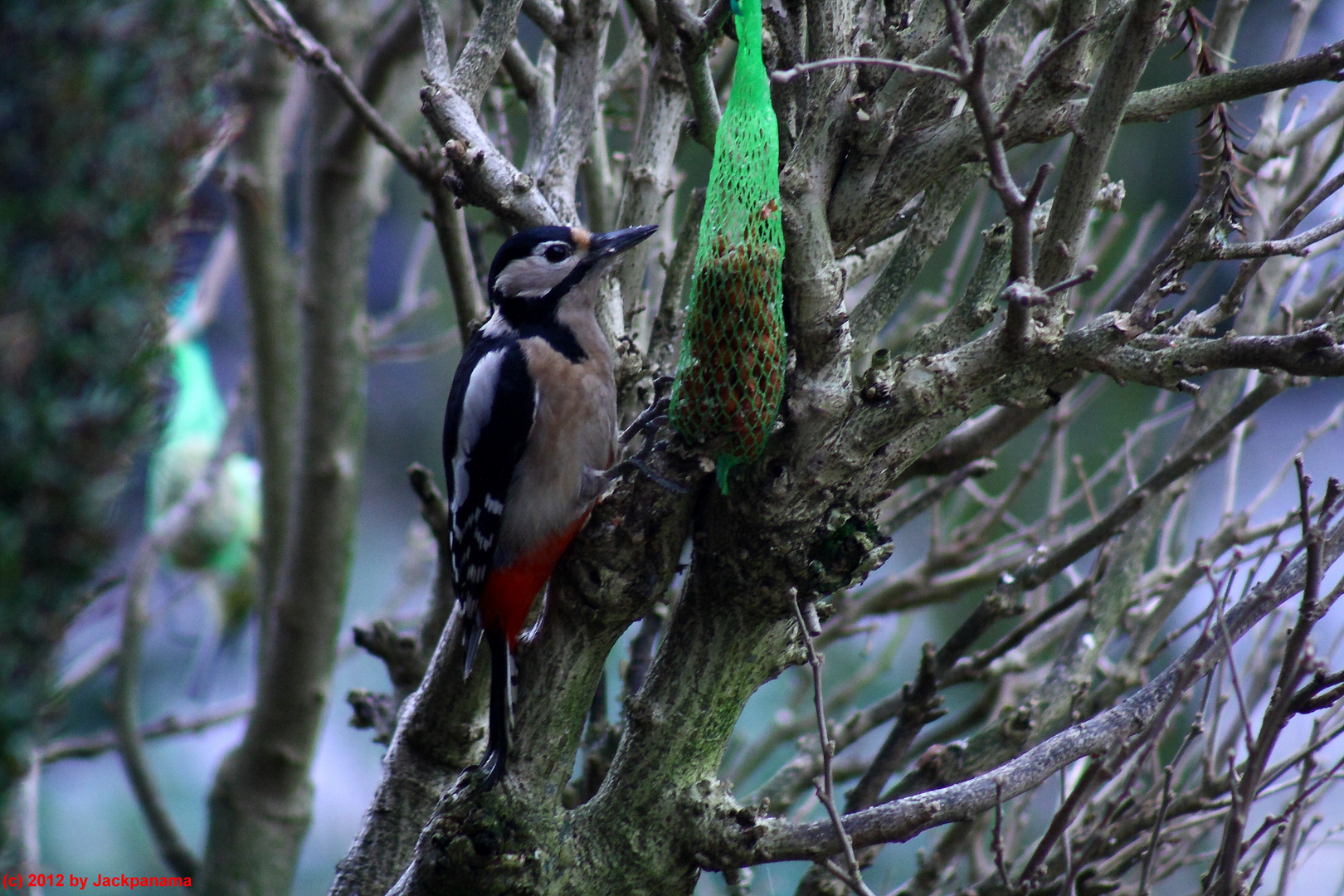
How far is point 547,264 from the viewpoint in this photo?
8.25 ft

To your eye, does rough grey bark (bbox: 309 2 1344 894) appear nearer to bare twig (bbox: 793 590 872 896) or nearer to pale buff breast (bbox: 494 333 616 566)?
bare twig (bbox: 793 590 872 896)

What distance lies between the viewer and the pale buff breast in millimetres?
2492

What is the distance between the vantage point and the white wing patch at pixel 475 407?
2.63 metres

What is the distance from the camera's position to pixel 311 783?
3975mm

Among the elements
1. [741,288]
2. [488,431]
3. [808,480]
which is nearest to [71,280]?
[741,288]

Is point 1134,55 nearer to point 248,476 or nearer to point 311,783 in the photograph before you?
point 311,783

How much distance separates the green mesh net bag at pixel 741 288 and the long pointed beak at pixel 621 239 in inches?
23.5

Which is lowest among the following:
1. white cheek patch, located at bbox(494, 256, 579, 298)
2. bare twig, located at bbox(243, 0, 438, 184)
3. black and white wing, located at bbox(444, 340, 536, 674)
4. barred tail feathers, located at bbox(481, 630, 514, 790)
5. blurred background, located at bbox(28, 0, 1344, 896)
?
barred tail feathers, located at bbox(481, 630, 514, 790)

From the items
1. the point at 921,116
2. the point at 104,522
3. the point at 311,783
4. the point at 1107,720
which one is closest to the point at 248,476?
the point at 311,783

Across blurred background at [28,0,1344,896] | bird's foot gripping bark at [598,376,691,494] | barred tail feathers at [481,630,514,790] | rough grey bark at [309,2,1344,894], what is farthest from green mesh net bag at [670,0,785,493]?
blurred background at [28,0,1344,896]

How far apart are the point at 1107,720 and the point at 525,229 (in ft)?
4.70

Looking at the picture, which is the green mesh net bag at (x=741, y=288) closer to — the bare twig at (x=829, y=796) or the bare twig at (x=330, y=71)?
the bare twig at (x=829, y=796)

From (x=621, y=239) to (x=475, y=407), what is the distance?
0.53 metres

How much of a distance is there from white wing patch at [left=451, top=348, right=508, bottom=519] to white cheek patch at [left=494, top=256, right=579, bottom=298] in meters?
0.16
